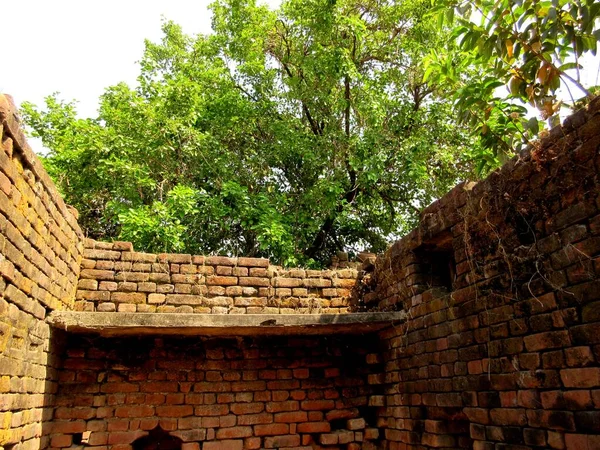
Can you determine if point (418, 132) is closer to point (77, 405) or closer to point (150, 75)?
point (150, 75)

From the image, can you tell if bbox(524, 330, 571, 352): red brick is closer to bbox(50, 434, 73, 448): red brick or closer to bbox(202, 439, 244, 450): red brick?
bbox(202, 439, 244, 450): red brick

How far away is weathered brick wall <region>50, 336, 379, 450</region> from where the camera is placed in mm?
5215

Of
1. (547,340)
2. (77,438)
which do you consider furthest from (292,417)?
(547,340)

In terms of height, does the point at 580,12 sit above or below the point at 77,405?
above

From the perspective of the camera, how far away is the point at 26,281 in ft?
13.2

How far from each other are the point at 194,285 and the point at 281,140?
573 cm

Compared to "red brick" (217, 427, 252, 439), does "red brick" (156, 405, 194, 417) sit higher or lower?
higher

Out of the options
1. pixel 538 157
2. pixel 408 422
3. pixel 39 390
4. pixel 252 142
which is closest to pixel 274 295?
pixel 408 422

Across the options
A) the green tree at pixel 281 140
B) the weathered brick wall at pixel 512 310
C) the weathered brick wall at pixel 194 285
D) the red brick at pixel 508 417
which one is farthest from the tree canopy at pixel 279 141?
the red brick at pixel 508 417

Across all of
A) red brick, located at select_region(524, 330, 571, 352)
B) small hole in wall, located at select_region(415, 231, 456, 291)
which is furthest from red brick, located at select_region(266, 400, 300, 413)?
red brick, located at select_region(524, 330, 571, 352)

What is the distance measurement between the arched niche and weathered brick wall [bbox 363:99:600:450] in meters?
2.54

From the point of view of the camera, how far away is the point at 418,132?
35.8 ft

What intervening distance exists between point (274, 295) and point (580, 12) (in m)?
4.38

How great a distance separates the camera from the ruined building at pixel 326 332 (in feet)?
11.0
